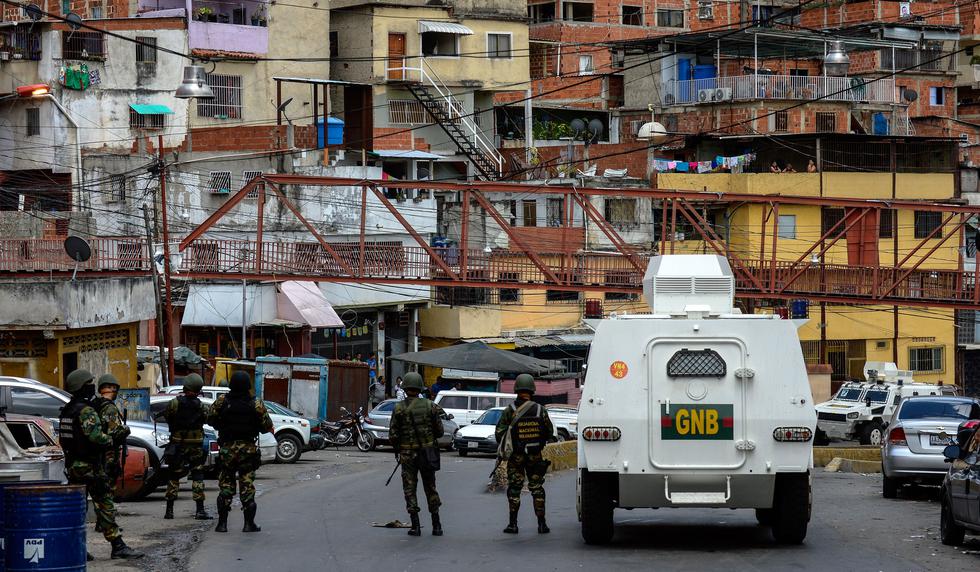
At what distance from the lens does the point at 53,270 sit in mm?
37469

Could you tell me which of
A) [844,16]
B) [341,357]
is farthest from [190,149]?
[844,16]

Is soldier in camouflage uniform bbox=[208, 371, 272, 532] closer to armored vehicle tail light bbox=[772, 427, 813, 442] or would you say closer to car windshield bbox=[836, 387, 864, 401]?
armored vehicle tail light bbox=[772, 427, 813, 442]

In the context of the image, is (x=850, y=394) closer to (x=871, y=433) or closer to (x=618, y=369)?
(x=871, y=433)

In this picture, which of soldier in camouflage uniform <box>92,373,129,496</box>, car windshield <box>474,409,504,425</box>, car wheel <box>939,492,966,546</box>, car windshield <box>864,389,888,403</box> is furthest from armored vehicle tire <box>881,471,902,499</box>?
car windshield <box>864,389,888,403</box>

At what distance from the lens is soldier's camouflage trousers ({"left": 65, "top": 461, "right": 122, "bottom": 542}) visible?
1427cm

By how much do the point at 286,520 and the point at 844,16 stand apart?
2502 inches

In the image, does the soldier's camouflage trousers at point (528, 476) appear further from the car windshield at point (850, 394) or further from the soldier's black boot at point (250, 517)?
the car windshield at point (850, 394)

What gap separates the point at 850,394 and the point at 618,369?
30907mm

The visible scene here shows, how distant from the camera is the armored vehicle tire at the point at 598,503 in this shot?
14.9 meters

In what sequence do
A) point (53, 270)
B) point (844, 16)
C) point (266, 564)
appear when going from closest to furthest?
point (266, 564) → point (53, 270) → point (844, 16)

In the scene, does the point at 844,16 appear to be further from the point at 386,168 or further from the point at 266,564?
the point at 266,564

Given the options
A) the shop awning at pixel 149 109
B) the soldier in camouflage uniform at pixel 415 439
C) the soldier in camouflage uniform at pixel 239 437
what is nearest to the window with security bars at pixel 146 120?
the shop awning at pixel 149 109

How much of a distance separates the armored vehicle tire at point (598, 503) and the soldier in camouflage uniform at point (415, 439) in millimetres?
1894

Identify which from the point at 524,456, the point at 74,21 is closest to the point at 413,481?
the point at 524,456
